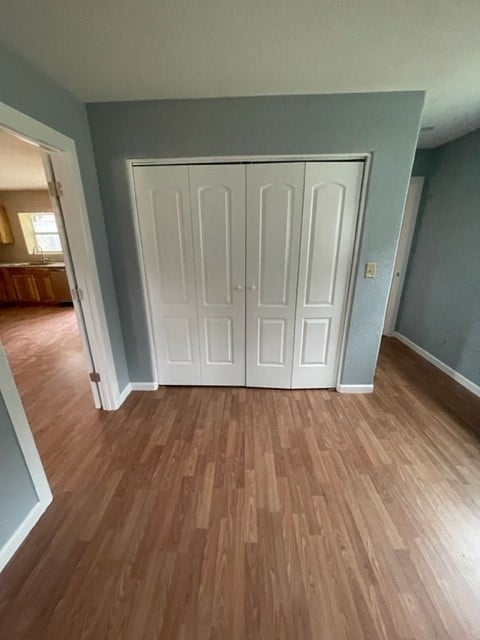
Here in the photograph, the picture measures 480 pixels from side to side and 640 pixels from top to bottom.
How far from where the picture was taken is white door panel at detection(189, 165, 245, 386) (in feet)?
6.53

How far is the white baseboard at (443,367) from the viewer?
2499 mm

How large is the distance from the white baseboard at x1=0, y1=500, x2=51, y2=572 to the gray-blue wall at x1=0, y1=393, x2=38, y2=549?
0.07ft

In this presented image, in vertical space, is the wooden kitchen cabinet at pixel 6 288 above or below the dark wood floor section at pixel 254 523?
above

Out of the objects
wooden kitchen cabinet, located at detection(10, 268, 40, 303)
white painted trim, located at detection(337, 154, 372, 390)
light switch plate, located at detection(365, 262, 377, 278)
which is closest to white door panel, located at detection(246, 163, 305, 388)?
white painted trim, located at detection(337, 154, 372, 390)

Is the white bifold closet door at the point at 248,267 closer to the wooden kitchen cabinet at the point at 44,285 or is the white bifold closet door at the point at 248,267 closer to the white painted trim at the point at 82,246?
the white painted trim at the point at 82,246

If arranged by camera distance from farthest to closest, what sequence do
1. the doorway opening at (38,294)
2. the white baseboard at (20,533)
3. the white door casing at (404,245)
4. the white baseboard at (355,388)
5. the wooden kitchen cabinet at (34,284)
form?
1. the wooden kitchen cabinet at (34,284)
2. the white door casing at (404,245)
3. the white baseboard at (355,388)
4. the doorway opening at (38,294)
5. the white baseboard at (20,533)

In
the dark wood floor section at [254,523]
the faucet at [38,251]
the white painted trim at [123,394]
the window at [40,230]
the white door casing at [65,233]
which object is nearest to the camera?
the dark wood floor section at [254,523]

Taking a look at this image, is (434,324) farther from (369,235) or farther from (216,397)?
(216,397)

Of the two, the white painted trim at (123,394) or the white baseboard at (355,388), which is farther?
the white baseboard at (355,388)

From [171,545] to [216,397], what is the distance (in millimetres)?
1226

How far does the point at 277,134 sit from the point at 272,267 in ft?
3.11

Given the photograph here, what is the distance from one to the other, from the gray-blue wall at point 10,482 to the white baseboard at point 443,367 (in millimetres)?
3594

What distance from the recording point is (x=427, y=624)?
1.02 metres

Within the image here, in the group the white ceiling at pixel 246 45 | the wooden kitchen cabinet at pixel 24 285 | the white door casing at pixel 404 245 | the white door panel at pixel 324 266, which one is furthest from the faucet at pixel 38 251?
the white door casing at pixel 404 245
